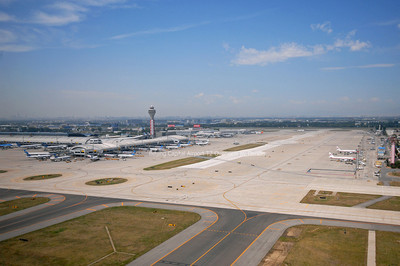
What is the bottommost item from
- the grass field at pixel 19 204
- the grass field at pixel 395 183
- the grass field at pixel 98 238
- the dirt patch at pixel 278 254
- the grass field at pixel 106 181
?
the grass field at pixel 98 238

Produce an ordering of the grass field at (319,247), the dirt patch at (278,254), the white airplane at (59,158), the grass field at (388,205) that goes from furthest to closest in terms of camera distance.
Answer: the white airplane at (59,158) → the grass field at (388,205) → the grass field at (319,247) → the dirt patch at (278,254)

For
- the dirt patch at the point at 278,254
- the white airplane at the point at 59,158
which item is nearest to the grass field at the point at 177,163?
the white airplane at the point at 59,158

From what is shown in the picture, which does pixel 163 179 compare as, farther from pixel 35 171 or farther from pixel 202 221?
pixel 35 171

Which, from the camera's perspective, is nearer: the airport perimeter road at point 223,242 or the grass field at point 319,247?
the grass field at point 319,247

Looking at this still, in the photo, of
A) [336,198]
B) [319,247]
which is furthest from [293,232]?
[336,198]

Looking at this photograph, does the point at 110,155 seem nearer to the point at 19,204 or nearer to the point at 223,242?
the point at 19,204

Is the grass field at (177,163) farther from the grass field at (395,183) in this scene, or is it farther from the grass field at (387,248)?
the grass field at (387,248)
